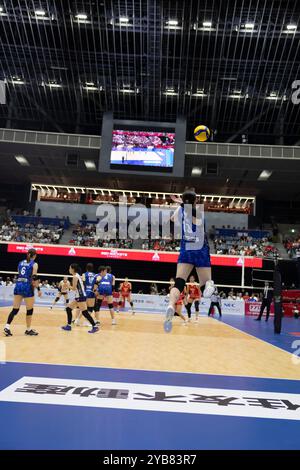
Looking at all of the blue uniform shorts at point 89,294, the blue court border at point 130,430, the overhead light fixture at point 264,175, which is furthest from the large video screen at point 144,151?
the blue court border at point 130,430

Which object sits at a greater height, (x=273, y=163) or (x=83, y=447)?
(x=273, y=163)

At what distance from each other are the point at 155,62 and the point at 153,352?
26837mm

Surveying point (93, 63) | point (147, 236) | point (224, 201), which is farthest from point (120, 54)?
point (224, 201)

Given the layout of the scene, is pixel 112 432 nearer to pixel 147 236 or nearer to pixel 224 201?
pixel 147 236

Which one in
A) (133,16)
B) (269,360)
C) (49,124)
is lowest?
(269,360)

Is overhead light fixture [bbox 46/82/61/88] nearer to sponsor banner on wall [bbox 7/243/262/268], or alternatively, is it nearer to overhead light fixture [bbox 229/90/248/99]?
sponsor banner on wall [bbox 7/243/262/268]

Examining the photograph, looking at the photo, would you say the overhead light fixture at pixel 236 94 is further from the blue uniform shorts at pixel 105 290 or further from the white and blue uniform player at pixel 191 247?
the white and blue uniform player at pixel 191 247

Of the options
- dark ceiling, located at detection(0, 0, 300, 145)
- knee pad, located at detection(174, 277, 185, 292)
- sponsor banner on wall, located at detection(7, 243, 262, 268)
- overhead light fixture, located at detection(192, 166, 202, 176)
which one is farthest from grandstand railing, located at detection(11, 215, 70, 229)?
knee pad, located at detection(174, 277, 185, 292)

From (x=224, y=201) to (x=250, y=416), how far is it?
42.4 metres

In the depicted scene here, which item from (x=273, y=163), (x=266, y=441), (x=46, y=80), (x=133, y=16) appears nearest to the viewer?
(x=266, y=441)

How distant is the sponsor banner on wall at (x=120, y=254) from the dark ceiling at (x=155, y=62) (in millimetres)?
13404

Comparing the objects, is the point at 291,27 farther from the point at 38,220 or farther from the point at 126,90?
the point at 38,220

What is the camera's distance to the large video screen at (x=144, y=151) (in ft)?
106

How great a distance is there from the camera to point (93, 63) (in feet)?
99.4
